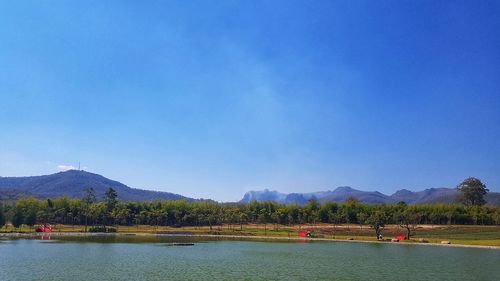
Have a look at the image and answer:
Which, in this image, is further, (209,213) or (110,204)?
(209,213)

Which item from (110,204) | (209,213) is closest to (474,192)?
(209,213)

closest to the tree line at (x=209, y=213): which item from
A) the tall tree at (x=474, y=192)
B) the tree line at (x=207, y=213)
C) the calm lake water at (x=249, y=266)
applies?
the tree line at (x=207, y=213)

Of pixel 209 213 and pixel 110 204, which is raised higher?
pixel 110 204

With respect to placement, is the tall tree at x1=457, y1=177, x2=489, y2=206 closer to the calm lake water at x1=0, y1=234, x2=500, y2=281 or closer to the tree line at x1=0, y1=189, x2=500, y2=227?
the tree line at x1=0, y1=189, x2=500, y2=227

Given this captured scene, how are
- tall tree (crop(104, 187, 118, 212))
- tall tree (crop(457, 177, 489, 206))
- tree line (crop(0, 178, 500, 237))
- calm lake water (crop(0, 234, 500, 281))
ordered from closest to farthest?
calm lake water (crop(0, 234, 500, 281)) → tree line (crop(0, 178, 500, 237)) → tall tree (crop(104, 187, 118, 212)) → tall tree (crop(457, 177, 489, 206))

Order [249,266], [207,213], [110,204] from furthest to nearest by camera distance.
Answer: [207,213]
[110,204]
[249,266]

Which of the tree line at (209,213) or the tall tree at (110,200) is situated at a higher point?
the tall tree at (110,200)

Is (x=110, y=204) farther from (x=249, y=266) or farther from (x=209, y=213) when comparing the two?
(x=249, y=266)

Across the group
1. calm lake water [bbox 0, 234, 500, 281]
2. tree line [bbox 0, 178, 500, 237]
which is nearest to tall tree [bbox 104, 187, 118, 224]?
tree line [bbox 0, 178, 500, 237]

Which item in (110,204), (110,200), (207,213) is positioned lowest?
(207,213)

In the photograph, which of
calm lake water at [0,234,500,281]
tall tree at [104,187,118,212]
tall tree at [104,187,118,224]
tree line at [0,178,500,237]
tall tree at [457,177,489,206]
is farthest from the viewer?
tall tree at [457,177,489,206]

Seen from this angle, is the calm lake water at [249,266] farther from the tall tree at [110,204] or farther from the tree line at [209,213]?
the tall tree at [110,204]

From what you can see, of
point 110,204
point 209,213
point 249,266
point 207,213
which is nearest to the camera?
point 249,266

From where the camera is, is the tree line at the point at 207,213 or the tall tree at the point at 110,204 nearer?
the tree line at the point at 207,213
